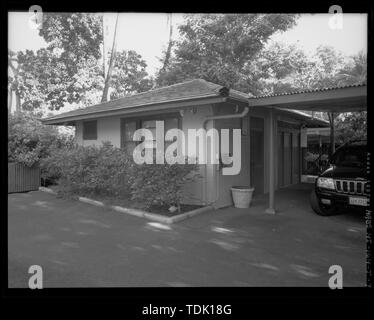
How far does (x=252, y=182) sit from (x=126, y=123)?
4623mm

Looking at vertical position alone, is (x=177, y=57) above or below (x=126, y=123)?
above

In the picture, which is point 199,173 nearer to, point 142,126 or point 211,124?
point 211,124

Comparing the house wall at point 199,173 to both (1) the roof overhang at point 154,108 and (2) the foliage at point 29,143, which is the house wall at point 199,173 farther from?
(2) the foliage at point 29,143

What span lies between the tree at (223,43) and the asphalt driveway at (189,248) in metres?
10.5

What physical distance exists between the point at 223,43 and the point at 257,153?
30.9 feet

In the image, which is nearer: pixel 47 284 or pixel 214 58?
pixel 47 284

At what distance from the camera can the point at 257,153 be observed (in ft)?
28.6

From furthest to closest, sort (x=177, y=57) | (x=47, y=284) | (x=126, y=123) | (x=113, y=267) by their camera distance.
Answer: (x=177, y=57) → (x=126, y=123) → (x=113, y=267) → (x=47, y=284)

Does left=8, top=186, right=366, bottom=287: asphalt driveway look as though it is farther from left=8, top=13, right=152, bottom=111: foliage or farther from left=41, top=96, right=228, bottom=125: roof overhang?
left=8, top=13, right=152, bottom=111: foliage

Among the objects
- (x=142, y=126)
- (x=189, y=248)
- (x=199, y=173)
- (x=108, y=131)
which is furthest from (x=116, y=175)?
(x=189, y=248)

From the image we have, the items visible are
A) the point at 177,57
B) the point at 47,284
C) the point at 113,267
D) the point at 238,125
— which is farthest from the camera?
the point at 177,57

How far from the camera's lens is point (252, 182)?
8.48m
